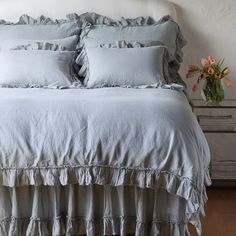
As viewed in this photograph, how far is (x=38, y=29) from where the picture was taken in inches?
129

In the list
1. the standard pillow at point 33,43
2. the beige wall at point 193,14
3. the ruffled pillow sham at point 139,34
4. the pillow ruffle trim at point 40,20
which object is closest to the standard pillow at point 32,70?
the standard pillow at point 33,43

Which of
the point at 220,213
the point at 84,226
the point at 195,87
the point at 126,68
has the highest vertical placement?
the point at 126,68

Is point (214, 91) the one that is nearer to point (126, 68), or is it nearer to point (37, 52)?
point (126, 68)

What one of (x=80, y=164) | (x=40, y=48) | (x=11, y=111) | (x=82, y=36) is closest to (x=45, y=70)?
(x=40, y=48)

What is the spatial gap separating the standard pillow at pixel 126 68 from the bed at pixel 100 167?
611 mm

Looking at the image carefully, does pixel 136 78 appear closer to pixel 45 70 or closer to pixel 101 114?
pixel 45 70

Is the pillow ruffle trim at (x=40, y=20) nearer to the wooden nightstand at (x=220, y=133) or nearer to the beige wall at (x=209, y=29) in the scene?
the beige wall at (x=209, y=29)

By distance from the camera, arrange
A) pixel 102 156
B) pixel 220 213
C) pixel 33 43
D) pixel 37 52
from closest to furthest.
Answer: pixel 102 156, pixel 220 213, pixel 37 52, pixel 33 43

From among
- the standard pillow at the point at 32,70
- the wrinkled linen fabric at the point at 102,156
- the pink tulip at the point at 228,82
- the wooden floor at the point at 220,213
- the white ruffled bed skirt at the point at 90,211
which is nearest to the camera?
the wrinkled linen fabric at the point at 102,156

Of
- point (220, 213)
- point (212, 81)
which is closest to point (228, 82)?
point (212, 81)

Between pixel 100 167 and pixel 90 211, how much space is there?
266 mm

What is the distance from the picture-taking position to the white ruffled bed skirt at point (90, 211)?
2.10 m

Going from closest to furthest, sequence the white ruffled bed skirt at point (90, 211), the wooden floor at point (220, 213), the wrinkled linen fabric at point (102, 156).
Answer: the wrinkled linen fabric at point (102, 156), the white ruffled bed skirt at point (90, 211), the wooden floor at point (220, 213)

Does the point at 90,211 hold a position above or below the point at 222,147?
→ above
